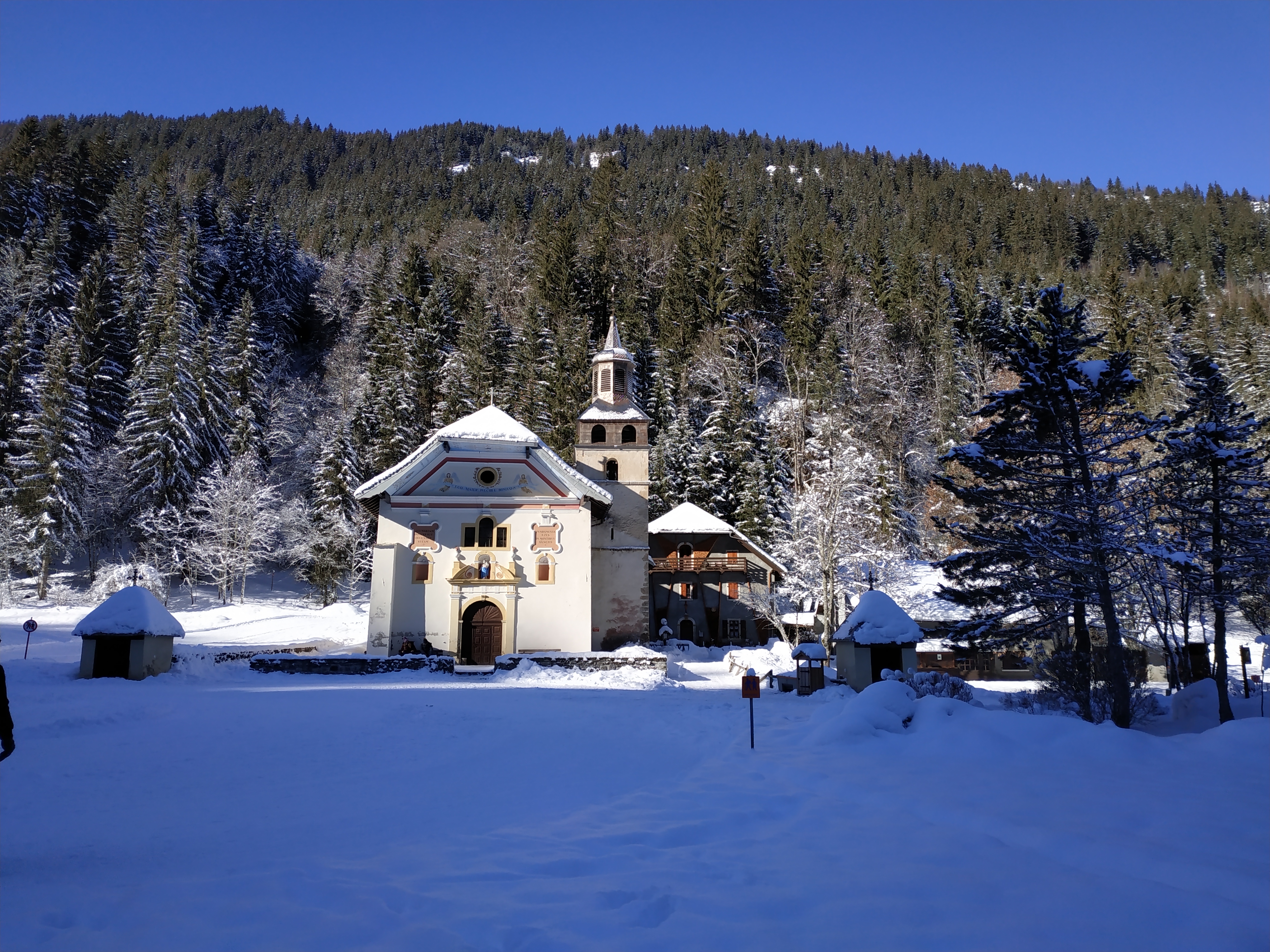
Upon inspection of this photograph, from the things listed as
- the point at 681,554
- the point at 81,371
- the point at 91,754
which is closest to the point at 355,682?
the point at 91,754

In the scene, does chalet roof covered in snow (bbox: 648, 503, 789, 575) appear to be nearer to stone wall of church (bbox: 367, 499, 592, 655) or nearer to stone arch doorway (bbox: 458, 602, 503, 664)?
stone wall of church (bbox: 367, 499, 592, 655)

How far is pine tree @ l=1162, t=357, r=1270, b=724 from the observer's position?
15.7 m

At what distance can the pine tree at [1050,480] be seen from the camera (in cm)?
1551

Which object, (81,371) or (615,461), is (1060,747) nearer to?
(615,461)

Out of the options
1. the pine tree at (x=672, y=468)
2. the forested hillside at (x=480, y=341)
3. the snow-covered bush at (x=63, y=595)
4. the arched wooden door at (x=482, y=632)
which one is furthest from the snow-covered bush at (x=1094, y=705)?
the snow-covered bush at (x=63, y=595)

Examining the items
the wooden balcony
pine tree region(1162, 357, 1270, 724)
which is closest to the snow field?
pine tree region(1162, 357, 1270, 724)

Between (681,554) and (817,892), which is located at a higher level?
(681,554)

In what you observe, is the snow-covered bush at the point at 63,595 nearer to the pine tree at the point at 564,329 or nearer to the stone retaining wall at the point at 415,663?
the stone retaining wall at the point at 415,663

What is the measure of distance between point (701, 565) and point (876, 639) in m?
25.6

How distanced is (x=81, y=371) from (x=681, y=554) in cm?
4129

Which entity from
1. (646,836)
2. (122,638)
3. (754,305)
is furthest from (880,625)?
(754,305)

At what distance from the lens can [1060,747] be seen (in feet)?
26.9

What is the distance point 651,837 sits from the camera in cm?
598

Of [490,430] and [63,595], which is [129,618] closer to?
[490,430]
